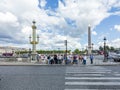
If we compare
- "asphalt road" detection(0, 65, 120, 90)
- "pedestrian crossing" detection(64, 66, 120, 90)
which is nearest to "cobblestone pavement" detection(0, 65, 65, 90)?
"asphalt road" detection(0, 65, 120, 90)

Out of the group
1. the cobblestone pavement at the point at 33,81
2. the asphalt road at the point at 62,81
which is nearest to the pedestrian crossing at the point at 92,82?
the asphalt road at the point at 62,81

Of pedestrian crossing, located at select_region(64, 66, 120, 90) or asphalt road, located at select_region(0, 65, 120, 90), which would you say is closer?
pedestrian crossing, located at select_region(64, 66, 120, 90)

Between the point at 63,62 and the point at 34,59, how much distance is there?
7.55 m

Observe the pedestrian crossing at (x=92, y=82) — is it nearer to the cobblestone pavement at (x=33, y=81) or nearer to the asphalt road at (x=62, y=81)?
the asphalt road at (x=62, y=81)

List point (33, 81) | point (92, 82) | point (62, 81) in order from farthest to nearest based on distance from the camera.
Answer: point (33, 81) → point (62, 81) → point (92, 82)

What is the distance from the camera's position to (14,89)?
11836mm

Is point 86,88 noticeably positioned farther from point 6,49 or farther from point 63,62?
point 6,49

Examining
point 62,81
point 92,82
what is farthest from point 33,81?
point 92,82

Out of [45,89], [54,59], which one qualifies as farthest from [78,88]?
[54,59]

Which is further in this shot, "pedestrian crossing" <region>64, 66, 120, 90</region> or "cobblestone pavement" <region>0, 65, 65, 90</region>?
"cobblestone pavement" <region>0, 65, 65, 90</region>

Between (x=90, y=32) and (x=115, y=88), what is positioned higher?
(x=90, y=32)

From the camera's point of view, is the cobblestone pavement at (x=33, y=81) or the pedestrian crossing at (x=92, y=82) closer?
the pedestrian crossing at (x=92, y=82)

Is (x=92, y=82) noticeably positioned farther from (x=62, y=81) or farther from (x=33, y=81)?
(x=33, y=81)

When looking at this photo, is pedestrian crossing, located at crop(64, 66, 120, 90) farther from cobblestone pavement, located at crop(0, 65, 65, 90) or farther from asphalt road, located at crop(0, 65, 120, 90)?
cobblestone pavement, located at crop(0, 65, 65, 90)
